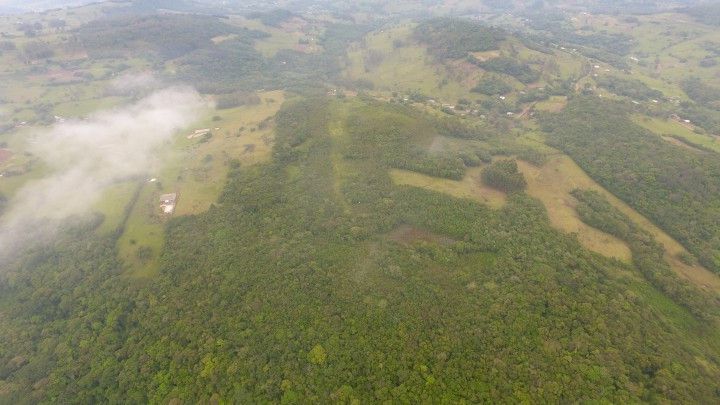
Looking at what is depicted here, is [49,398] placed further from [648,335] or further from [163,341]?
[648,335]

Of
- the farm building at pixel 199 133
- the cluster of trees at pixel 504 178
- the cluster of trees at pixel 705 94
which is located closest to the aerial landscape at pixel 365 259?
the cluster of trees at pixel 504 178

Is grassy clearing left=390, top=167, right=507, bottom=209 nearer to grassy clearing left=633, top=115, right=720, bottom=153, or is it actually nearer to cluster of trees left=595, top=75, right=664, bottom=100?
grassy clearing left=633, top=115, right=720, bottom=153

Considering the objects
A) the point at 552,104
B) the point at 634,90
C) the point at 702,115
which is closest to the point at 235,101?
the point at 552,104

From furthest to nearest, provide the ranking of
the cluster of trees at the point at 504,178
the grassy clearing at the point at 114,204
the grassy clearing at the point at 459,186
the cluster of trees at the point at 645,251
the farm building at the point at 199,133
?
the farm building at the point at 199,133
the grassy clearing at the point at 114,204
the cluster of trees at the point at 504,178
the grassy clearing at the point at 459,186
the cluster of trees at the point at 645,251

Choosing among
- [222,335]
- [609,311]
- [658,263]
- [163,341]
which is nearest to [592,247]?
[658,263]

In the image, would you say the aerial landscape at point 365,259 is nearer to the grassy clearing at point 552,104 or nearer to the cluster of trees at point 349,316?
the cluster of trees at point 349,316

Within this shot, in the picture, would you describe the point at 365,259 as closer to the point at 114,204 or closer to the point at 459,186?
the point at 459,186
